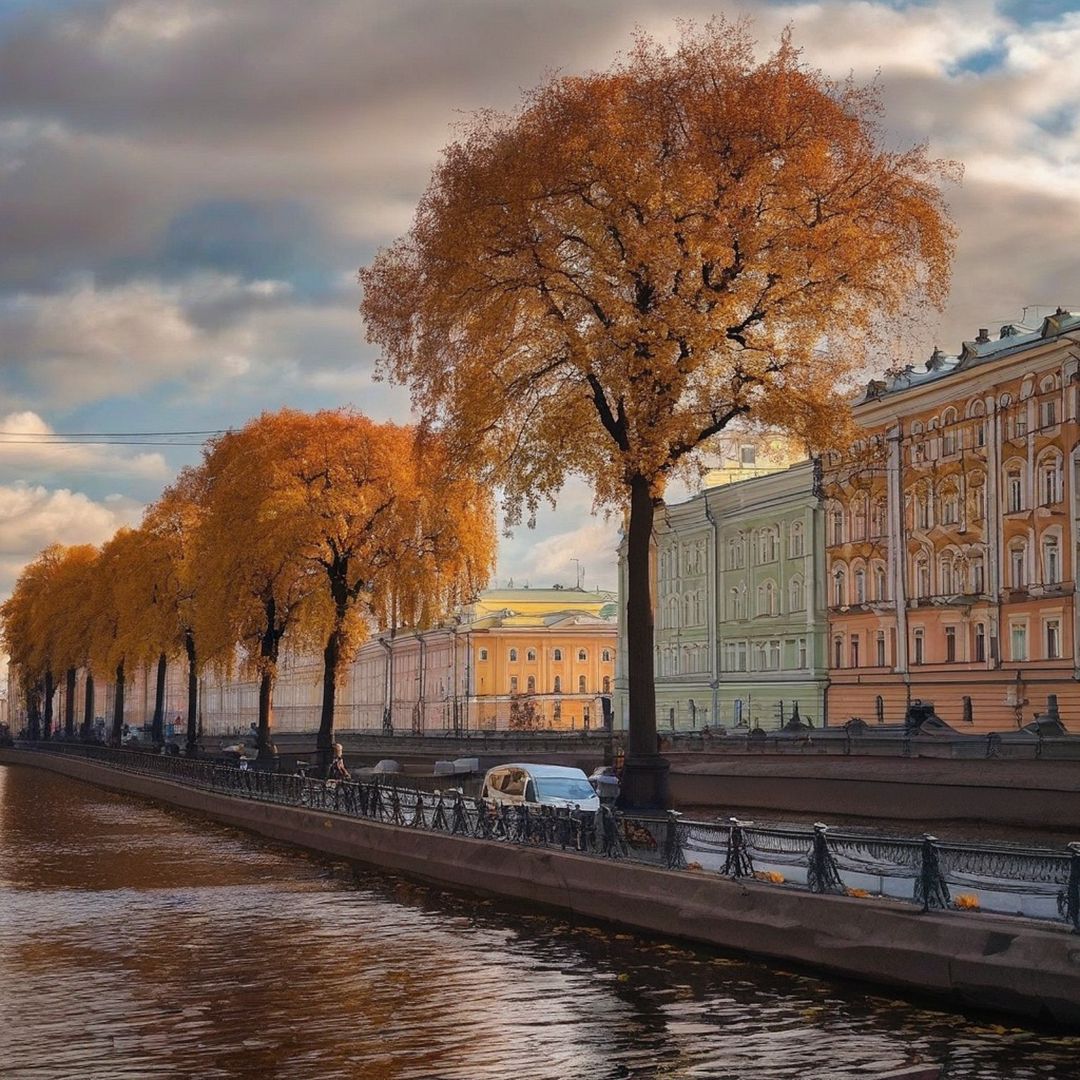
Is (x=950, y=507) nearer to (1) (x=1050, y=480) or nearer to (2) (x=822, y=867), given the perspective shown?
(1) (x=1050, y=480)

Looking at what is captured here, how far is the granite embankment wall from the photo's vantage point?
15.9m

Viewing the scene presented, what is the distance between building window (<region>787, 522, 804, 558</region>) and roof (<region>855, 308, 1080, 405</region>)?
11218mm

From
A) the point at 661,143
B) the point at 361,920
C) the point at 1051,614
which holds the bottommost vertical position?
the point at 361,920

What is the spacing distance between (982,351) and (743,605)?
26.9 m

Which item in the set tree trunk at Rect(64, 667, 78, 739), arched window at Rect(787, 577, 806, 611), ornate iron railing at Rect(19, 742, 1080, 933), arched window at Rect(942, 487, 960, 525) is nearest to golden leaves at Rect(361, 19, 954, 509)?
ornate iron railing at Rect(19, 742, 1080, 933)

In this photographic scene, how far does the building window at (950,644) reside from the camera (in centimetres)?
7669

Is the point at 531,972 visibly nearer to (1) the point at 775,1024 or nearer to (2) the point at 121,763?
(1) the point at 775,1024

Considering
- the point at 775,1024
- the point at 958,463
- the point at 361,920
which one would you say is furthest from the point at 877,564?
the point at 775,1024

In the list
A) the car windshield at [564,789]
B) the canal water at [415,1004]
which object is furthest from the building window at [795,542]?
the canal water at [415,1004]

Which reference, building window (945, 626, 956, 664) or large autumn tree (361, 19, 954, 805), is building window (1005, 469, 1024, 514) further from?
large autumn tree (361, 19, 954, 805)

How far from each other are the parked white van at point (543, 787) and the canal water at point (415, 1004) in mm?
8462

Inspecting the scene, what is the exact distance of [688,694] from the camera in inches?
4136

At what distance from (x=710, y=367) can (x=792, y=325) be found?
1651 mm

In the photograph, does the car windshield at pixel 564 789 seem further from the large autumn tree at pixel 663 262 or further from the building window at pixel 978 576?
the building window at pixel 978 576
